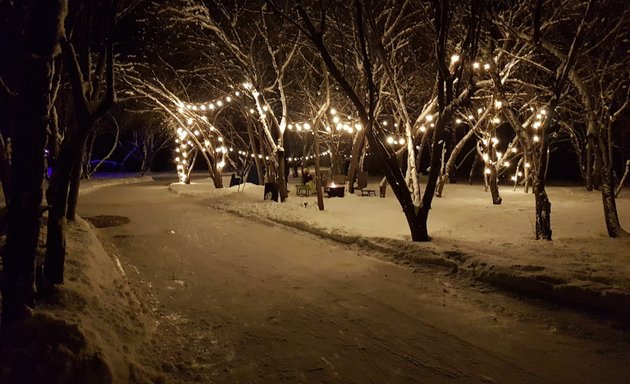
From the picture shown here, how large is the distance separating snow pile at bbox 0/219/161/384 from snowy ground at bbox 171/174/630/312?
521 centimetres

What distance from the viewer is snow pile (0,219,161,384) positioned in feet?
11.5

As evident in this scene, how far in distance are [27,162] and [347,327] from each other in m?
3.77

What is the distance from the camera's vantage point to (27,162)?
13.3 feet

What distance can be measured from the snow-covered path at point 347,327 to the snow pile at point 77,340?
35 cm

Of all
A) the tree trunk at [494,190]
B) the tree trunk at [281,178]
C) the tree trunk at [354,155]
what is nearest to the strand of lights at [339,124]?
the tree trunk at [354,155]

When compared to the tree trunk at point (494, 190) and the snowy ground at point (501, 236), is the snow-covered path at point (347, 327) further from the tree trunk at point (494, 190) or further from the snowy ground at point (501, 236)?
the tree trunk at point (494, 190)

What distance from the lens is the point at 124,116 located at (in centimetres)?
3769

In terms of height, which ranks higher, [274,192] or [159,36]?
[159,36]

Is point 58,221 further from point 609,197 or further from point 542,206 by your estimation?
point 609,197

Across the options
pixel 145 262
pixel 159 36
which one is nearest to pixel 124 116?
pixel 159 36

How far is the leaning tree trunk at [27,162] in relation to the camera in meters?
4.02

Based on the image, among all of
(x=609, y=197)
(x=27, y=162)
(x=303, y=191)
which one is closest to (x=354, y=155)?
(x=303, y=191)

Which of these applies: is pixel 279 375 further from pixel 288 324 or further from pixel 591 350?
pixel 591 350

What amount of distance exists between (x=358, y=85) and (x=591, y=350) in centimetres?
1548
